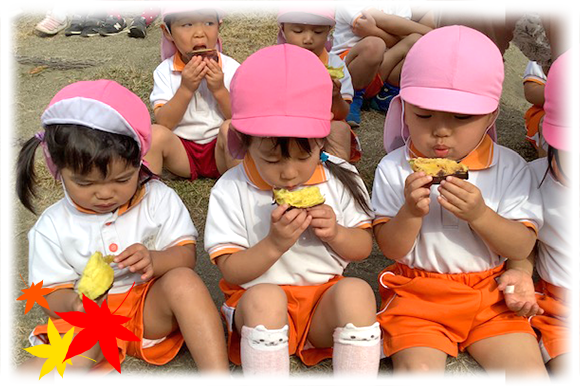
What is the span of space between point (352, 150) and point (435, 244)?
1545 millimetres

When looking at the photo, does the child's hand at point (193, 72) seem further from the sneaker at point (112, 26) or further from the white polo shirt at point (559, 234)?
the sneaker at point (112, 26)

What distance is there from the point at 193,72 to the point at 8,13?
4.52m

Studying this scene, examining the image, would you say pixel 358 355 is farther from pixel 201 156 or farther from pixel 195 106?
pixel 195 106

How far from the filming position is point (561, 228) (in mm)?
2514

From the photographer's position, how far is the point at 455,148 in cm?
247

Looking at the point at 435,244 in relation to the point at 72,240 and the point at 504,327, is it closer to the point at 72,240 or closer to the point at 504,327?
the point at 504,327

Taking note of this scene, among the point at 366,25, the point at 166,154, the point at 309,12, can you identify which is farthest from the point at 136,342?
the point at 366,25

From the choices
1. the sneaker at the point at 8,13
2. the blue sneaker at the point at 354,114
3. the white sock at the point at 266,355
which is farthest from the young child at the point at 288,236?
the sneaker at the point at 8,13

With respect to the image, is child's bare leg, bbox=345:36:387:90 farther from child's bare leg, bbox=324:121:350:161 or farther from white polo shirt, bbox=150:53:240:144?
white polo shirt, bbox=150:53:240:144

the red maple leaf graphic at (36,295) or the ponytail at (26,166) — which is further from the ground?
the ponytail at (26,166)

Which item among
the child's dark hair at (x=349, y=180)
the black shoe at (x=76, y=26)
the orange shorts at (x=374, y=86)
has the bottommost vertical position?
the black shoe at (x=76, y=26)

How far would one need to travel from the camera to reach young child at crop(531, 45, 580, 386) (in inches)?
90.4

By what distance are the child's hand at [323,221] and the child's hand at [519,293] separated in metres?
0.78

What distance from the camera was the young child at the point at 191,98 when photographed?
3.75 metres
